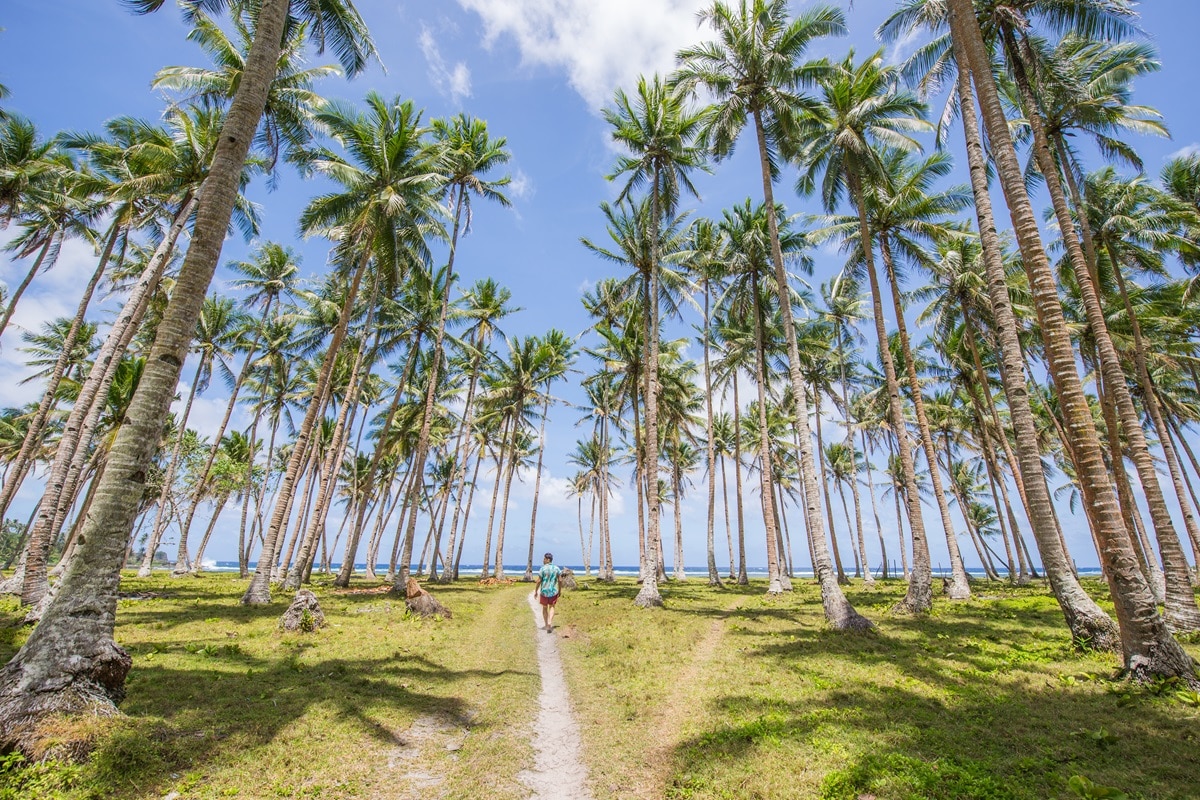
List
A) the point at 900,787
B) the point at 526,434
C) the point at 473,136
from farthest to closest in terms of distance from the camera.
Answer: the point at 526,434 → the point at 473,136 → the point at 900,787

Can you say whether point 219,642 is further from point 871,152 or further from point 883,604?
point 871,152

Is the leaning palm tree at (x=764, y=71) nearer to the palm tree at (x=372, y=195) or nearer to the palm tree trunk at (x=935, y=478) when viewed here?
the palm tree trunk at (x=935, y=478)

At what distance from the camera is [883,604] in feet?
59.0

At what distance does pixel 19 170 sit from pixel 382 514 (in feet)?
120

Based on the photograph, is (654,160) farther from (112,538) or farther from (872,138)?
(112,538)

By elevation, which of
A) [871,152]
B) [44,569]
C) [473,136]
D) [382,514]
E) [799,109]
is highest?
[473,136]

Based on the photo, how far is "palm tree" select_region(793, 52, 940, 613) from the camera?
16.4m

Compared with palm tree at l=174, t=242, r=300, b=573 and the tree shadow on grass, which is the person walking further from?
palm tree at l=174, t=242, r=300, b=573

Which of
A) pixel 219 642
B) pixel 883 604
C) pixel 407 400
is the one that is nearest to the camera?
pixel 219 642

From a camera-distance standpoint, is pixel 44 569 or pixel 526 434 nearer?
pixel 44 569

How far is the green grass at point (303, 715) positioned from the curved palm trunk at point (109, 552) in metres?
0.59

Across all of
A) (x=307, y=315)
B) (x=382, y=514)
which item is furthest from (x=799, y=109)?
(x=382, y=514)

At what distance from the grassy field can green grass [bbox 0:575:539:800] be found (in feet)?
0.10

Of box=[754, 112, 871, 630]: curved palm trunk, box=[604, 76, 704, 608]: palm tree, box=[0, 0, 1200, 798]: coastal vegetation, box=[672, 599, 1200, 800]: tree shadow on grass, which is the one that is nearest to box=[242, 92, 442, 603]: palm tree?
box=[0, 0, 1200, 798]: coastal vegetation
